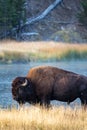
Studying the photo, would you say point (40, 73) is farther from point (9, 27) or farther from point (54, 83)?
point (9, 27)

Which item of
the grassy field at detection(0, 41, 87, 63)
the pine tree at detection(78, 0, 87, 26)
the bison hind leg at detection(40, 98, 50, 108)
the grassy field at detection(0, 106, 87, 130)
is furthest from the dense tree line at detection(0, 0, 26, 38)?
the grassy field at detection(0, 106, 87, 130)

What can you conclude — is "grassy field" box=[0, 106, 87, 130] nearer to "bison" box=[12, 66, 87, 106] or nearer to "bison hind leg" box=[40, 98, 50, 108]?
"bison hind leg" box=[40, 98, 50, 108]

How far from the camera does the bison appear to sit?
12203mm

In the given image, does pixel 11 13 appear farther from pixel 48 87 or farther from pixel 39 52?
pixel 48 87

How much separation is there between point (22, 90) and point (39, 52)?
79.3 ft

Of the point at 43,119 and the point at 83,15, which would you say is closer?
the point at 43,119

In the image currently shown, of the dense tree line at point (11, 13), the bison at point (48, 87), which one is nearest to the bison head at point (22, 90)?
the bison at point (48, 87)

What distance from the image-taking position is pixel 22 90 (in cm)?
1222

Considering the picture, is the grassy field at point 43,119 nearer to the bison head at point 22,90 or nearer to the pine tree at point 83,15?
the bison head at point 22,90

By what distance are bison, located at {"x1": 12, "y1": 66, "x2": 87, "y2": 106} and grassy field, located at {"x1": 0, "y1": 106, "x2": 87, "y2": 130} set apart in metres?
0.94

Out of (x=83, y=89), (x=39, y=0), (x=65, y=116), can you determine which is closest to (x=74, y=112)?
(x=65, y=116)

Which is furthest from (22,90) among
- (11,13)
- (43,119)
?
(11,13)

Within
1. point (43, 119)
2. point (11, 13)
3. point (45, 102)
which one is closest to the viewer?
point (43, 119)

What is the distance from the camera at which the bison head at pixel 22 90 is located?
12.1 meters
